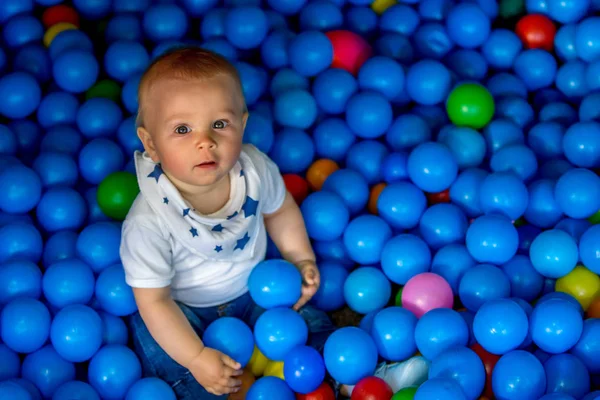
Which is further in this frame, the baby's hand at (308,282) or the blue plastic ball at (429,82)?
the blue plastic ball at (429,82)

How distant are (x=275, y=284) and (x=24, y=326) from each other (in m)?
0.50

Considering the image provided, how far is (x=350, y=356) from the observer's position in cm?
166

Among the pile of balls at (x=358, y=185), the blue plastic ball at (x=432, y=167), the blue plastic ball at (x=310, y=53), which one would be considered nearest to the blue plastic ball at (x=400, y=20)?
the pile of balls at (x=358, y=185)

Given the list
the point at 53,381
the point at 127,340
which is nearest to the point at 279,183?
the point at 127,340

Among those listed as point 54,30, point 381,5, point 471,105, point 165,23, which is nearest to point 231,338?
point 471,105

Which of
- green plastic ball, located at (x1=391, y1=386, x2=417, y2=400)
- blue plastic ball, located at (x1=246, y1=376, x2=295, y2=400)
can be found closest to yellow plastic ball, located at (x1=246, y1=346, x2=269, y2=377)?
blue plastic ball, located at (x1=246, y1=376, x2=295, y2=400)

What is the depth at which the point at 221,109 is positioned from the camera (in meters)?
1.59

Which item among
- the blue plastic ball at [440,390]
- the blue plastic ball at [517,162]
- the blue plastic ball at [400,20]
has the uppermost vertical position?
the blue plastic ball at [400,20]

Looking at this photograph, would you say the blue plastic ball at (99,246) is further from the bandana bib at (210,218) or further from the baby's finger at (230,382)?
the baby's finger at (230,382)

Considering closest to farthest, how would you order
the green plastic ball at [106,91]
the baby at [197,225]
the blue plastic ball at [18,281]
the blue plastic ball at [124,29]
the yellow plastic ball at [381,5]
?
the baby at [197,225]
the blue plastic ball at [18,281]
the green plastic ball at [106,91]
the blue plastic ball at [124,29]
the yellow plastic ball at [381,5]

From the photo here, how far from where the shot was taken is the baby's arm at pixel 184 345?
1653 millimetres

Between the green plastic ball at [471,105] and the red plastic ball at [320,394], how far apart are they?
77 centimetres

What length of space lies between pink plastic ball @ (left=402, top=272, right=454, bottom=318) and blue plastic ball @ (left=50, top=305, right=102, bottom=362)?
0.63 metres

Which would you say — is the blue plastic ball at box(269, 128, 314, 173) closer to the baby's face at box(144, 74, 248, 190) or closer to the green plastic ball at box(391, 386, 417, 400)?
the baby's face at box(144, 74, 248, 190)
